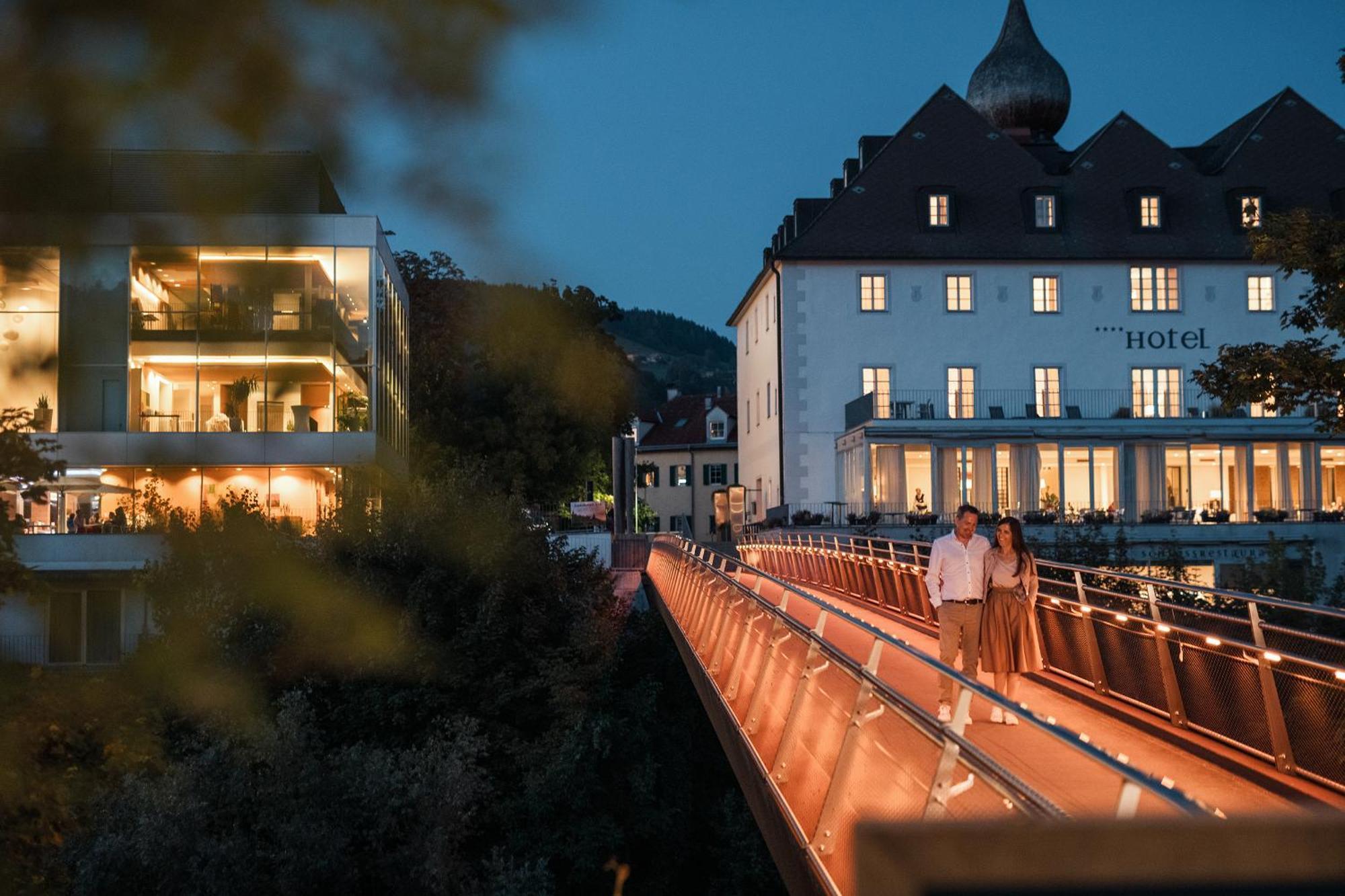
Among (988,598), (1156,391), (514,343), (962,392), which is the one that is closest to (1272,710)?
(988,598)

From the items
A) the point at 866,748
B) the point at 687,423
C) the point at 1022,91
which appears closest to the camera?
the point at 866,748

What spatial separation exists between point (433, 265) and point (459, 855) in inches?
1280

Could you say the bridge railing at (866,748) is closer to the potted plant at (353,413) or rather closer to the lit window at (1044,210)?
the potted plant at (353,413)

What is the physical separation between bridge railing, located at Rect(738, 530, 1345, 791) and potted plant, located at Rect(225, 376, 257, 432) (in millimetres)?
9539

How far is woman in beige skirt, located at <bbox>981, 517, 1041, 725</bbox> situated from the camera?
1375 cm

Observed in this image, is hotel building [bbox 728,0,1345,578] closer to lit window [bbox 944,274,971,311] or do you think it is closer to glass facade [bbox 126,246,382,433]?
lit window [bbox 944,274,971,311]

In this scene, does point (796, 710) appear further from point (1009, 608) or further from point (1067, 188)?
point (1067, 188)

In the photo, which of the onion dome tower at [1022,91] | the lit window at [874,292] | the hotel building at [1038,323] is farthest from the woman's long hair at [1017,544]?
the onion dome tower at [1022,91]

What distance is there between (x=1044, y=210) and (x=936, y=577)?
5024 cm

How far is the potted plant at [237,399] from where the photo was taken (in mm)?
1894

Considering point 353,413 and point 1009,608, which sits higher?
point 353,413

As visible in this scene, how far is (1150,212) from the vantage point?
61.1 m

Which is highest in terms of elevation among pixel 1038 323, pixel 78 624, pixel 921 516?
pixel 1038 323

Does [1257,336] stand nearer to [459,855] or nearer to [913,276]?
[913,276]
